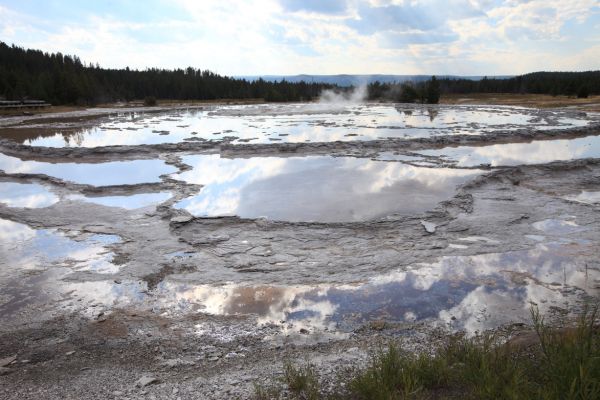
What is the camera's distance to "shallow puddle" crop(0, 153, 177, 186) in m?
13.2

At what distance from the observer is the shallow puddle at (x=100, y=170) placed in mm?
13227

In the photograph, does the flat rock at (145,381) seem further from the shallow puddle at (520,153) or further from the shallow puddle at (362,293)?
the shallow puddle at (520,153)

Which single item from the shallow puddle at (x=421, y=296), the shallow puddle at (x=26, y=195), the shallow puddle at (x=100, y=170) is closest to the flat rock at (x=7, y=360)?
the shallow puddle at (x=421, y=296)

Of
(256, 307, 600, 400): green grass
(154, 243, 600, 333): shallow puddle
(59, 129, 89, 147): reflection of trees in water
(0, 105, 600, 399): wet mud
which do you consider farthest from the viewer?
(59, 129, 89, 147): reflection of trees in water

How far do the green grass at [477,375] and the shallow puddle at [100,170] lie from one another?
10.4 meters

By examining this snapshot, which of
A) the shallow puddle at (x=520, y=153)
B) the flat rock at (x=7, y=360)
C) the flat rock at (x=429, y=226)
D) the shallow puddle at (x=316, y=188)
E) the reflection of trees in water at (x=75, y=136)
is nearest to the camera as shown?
the flat rock at (x=7, y=360)

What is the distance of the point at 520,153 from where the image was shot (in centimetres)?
1705

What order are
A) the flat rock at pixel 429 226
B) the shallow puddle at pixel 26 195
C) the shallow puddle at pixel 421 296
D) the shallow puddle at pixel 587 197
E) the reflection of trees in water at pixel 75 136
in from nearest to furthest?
the shallow puddle at pixel 421 296
the flat rock at pixel 429 226
the shallow puddle at pixel 587 197
the shallow puddle at pixel 26 195
the reflection of trees in water at pixel 75 136

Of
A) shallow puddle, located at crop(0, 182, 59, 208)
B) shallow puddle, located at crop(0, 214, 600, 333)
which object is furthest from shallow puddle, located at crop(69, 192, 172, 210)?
shallow puddle, located at crop(0, 214, 600, 333)

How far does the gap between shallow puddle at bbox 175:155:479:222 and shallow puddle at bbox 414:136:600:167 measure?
224cm

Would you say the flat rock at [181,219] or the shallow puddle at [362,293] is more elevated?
the flat rock at [181,219]

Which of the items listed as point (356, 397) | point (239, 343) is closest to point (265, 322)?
point (239, 343)

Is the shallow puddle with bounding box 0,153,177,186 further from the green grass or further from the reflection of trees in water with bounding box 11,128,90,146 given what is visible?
the green grass

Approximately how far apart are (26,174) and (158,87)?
72221 millimetres
